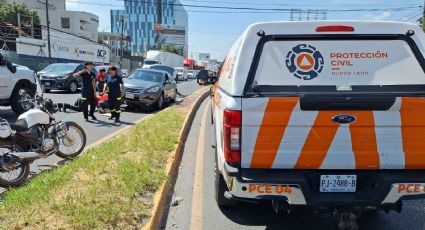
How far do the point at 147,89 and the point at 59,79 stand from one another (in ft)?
26.7

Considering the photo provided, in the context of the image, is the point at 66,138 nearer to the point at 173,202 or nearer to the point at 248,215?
the point at 173,202

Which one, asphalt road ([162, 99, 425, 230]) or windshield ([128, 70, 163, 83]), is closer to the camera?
asphalt road ([162, 99, 425, 230])

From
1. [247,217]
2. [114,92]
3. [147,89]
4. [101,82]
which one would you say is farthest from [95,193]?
[101,82]

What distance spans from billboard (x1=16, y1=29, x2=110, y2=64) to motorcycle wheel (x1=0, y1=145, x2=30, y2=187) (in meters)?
39.9

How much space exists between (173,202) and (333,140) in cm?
243

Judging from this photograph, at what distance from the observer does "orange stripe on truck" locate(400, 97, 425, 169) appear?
3693 mm

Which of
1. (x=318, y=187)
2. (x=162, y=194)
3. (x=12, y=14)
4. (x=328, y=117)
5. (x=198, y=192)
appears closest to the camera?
(x=328, y=117)

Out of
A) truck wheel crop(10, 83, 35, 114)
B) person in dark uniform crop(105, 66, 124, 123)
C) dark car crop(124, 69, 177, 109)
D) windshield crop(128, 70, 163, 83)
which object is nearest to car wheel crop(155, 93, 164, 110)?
dark car crop(124, 69, 177, 109)

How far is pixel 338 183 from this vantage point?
3.81 m

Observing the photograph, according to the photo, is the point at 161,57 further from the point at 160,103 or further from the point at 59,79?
the point at 160,103

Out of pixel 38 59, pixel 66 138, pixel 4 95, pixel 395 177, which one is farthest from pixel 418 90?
pixel 38 59

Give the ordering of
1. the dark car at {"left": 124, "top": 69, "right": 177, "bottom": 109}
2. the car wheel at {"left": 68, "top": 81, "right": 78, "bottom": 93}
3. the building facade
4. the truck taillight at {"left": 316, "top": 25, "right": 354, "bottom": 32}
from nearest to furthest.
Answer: the truck taillight at {"left": 316, "top": 25, "right": 354, "bottom": 32} < the dark car at {"left": 124, "top": 69, "right": 177, "bottom": 109} < the car wheel at {"left": 68, "top": 81, "right": 78, "bottom": 93} < the building facade

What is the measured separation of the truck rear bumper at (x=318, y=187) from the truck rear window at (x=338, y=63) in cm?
82

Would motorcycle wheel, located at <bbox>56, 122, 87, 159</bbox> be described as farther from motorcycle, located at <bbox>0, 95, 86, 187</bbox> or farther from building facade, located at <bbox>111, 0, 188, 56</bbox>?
building facade, located at <bbox>111, 0, 188, 56</bbox>
